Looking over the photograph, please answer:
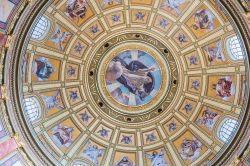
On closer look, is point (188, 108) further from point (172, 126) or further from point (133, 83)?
point (133, 83)

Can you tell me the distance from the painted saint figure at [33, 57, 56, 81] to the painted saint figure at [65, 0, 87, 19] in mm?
3430

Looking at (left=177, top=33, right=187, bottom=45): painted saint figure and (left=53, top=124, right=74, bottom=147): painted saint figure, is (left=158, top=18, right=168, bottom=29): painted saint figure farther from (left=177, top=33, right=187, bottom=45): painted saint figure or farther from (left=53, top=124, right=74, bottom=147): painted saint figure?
(left=53, top=124, right=74, bottom=147): painted saint figure

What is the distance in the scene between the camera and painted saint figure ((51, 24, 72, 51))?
2506 cm

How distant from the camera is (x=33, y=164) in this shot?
22.7 m

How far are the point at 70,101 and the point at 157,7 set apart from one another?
29.2 ft

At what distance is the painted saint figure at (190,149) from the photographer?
85.4 feet

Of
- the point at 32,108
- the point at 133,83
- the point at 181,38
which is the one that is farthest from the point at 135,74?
the point at 32,108

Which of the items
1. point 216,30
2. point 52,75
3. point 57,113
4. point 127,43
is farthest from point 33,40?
point 216,30

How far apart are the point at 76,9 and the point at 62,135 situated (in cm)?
854

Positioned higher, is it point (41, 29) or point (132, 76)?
point (41, 29)

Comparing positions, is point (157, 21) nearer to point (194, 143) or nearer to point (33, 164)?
point (194, 143)

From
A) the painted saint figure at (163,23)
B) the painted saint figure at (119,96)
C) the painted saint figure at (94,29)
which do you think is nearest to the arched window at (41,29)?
the painted saint figure at (94,29)

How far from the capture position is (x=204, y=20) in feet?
81.8

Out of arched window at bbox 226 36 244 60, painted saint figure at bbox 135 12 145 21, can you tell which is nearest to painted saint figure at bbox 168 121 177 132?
arched window at bbox 226 36 244 60
